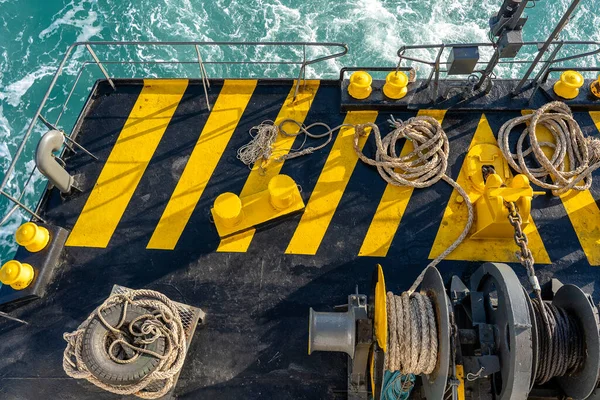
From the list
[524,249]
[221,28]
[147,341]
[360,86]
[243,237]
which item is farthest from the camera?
[221,28]

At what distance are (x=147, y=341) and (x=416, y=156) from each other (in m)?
3.74

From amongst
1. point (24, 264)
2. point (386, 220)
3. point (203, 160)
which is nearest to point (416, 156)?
point (386, 220)

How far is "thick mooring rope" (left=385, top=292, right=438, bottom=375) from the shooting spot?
3.89 m

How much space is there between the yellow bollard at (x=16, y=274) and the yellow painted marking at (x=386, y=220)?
3.74 metres

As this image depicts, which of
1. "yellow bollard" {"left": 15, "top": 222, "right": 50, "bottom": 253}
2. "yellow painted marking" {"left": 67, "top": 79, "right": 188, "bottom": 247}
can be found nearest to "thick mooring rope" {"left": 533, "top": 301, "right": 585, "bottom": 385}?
"yellow painted marking" {"left": 67, "top": 79, "right": 188, "bottom": 247}

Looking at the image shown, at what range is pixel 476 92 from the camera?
603 centimetres

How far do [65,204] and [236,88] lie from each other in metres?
2.66

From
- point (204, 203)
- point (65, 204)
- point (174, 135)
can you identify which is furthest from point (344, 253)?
point (65, 204)

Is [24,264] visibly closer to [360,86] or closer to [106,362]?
[106,362]

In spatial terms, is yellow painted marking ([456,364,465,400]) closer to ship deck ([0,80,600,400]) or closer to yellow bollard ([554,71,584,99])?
ship deck ([0,80,600,400])

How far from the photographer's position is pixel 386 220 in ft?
18.0

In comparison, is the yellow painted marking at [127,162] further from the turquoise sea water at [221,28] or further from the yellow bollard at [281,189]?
the turquoise sea water at [221,28]

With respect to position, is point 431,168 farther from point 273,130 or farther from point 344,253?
point 273,130

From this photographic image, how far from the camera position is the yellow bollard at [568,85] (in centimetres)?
584
